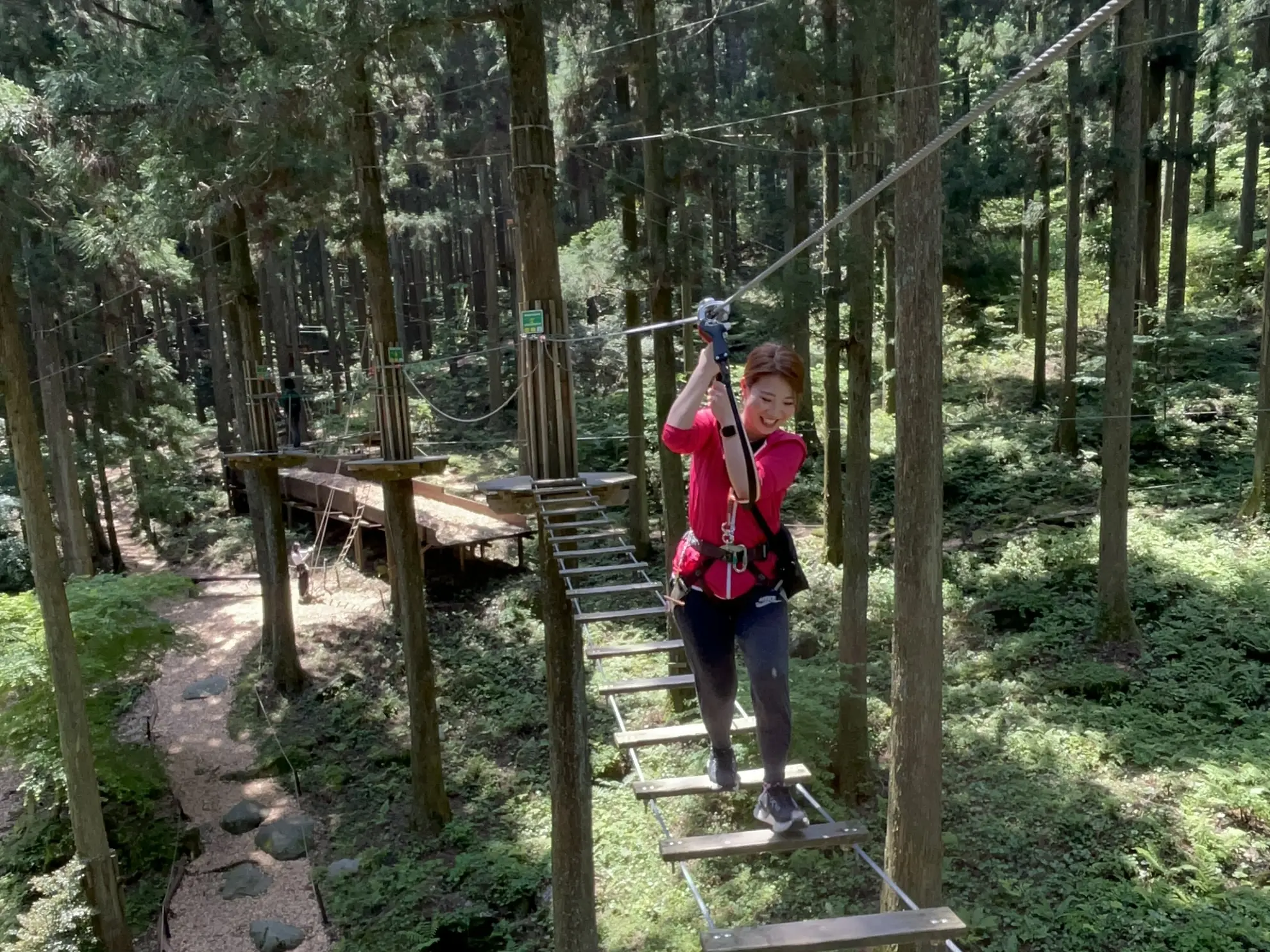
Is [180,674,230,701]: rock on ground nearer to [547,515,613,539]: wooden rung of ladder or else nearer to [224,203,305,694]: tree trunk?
[224,203,305,694]: tree trunk

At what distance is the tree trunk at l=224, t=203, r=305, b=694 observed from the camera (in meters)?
11.4

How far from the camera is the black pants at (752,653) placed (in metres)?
2.80

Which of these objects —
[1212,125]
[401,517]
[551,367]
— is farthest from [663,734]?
[1212,125]

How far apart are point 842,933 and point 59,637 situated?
733 centimetres

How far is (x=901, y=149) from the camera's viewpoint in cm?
479

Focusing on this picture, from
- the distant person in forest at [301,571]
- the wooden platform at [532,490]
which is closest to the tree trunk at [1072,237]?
the wooden platform at [532,490]

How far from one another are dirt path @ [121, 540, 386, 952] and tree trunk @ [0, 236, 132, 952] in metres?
0.89

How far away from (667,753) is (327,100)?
6891 mm

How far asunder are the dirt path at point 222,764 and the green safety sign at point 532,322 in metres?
6.09

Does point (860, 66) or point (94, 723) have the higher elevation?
point (860, 66)

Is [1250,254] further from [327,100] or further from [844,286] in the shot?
[327,100]

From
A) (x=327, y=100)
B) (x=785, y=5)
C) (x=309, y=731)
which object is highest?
(x=785, y=5)

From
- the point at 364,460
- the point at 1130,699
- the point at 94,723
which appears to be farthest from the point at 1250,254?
the point at 94,723

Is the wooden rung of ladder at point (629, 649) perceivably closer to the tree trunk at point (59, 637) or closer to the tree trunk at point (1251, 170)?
the tree trunk at point (59, 637)
